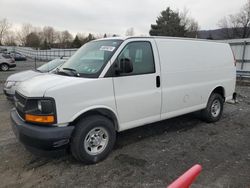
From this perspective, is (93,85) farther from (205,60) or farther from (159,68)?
(205,60)

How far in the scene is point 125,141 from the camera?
448 cm

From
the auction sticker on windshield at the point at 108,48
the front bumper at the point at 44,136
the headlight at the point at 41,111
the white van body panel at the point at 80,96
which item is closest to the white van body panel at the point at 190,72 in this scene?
the auction sticker on windshield at the point at 108,48

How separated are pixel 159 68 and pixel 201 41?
1.75 meters

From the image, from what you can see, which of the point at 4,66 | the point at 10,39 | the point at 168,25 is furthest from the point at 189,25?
the point at 10,39

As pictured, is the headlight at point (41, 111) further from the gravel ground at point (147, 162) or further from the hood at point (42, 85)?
the gravel ground at point (147, 162)

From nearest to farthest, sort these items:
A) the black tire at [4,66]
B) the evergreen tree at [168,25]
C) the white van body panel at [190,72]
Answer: the white van body panel at [190,72]
the black tire at [4,66]
the evergreen tree at [168,25]

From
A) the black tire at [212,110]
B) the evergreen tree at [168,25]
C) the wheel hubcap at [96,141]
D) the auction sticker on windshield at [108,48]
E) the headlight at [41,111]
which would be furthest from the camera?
the evergreen tree at [168,25]

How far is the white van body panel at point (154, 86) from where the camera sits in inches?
125

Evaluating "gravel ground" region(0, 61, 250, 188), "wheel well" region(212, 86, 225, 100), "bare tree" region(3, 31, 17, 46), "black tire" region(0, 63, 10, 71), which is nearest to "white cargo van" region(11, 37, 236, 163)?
"gravel ground" region(0, 61, 250, 188)

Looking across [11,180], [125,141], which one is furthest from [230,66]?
[11,180]

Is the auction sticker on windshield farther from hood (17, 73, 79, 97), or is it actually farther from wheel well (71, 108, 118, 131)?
wheel well (71, 108, 118, 131)

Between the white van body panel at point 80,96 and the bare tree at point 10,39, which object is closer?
the white van body panel at point 80,96

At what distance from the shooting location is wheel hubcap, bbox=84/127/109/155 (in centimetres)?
343

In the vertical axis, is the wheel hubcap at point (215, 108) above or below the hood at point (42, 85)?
below
